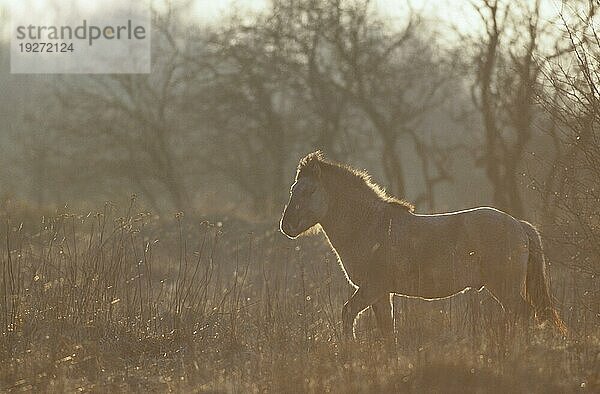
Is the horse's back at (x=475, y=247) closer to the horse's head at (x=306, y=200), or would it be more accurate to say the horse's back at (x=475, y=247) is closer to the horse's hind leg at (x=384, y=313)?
the horse's hind leg at (x=384, y=313)

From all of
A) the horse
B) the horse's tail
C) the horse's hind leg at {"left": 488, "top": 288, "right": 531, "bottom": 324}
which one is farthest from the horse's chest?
the horse's tail

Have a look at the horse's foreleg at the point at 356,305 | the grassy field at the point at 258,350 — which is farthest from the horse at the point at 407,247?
the grassy field at the point at 258,350

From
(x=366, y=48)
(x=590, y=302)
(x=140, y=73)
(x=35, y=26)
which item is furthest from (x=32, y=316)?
(x=140, y=73)

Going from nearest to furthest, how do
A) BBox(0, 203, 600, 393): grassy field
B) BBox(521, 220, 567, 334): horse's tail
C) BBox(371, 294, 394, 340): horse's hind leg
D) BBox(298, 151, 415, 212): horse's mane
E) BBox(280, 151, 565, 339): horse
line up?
BBox(0, 203, 600, 393): grassy field → BBox(371, 294, 394, 340): horse's hind leg → BBox(280, 151, 565, 339): horse → BBox(521, 220, 567, 334): horse's tail → BBox(298, 151, 415, 212): horse's mane

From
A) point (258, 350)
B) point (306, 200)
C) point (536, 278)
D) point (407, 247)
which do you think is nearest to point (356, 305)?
point (407, 247)

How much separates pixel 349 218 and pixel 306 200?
0.40 meters

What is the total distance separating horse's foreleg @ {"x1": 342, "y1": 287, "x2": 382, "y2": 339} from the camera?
27.4 ft

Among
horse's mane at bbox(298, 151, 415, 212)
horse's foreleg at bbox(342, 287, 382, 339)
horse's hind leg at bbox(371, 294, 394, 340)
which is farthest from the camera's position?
horse's mane at bbox(298, 151, 415, 212)

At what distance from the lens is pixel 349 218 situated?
8.86 meters

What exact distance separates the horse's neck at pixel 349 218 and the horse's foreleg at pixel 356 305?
52 centimetres

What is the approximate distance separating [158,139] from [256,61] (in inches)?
192

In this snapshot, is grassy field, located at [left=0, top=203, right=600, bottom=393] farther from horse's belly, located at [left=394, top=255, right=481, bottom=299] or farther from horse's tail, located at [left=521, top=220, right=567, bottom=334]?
horse's tail, located at [left=521, top=220, right=567, bottom=334]

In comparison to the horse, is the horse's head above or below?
above

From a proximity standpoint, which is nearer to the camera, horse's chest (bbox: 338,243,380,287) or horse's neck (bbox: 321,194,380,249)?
horse's chest (bbox: 338,243,380,287)
